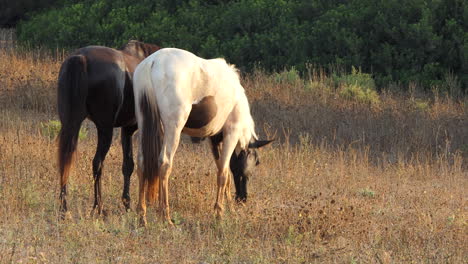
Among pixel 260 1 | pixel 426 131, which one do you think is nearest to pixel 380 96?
pixel 426 131

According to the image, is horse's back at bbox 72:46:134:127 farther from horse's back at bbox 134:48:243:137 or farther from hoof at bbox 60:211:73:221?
hoof at bbox 60:211:73:221

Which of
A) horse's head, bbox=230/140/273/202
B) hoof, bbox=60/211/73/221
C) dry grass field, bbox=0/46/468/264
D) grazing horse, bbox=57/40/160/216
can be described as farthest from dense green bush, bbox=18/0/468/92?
hoof, bbox=60/211/73/221

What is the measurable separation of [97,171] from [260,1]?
15.1 meters

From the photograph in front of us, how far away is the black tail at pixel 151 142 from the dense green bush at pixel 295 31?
11.0m

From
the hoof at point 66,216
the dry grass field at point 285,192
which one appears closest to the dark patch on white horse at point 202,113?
the dry grass field at point 285,192

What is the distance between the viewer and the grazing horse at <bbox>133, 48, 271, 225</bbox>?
784cm

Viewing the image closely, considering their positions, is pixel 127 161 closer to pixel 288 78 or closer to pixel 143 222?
pixel 143 222

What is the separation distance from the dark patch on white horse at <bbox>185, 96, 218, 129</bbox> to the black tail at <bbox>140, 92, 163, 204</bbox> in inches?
18.0

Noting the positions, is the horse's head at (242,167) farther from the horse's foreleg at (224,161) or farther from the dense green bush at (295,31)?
the dense green bush at (295,31)

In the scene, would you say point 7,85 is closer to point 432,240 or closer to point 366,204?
point 366,204

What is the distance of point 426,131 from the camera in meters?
14.2

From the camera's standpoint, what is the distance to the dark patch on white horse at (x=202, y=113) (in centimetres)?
825

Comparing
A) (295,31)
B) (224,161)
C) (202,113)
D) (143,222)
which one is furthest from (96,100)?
(295,31)

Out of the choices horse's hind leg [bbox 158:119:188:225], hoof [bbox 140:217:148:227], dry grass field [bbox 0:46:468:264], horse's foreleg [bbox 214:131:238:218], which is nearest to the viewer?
dry grass field [bbox 0:46:468:264]
